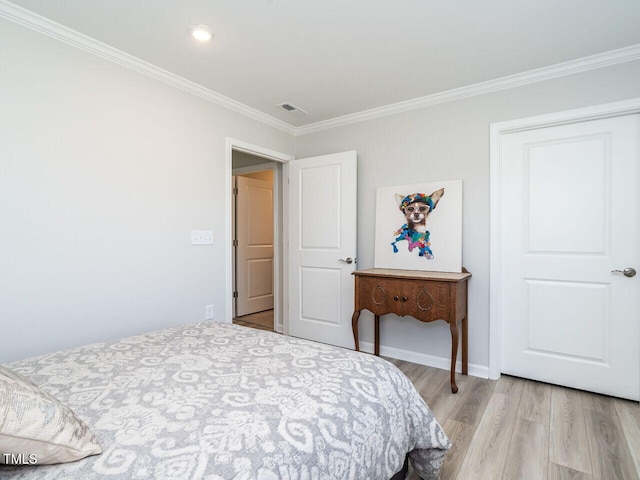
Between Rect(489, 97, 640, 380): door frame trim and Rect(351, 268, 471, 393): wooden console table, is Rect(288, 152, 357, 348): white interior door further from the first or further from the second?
Rect(489, 97, 640, 380): door frame trim

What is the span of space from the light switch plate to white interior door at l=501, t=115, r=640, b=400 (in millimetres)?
2429

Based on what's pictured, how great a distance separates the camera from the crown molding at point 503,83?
7.57 feet

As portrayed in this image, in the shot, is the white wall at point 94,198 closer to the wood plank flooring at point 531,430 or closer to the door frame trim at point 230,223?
the door frame trim at point 230,223

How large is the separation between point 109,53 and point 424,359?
3366mm

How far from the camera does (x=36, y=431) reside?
2.58ft

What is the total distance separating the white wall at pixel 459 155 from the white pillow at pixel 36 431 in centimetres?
271

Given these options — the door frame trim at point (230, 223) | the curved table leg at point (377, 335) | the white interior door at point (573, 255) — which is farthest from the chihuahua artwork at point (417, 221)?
the door frame trim at point (230, 223)

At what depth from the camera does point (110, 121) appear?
7.52 feet

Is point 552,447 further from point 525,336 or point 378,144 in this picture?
point 378,144

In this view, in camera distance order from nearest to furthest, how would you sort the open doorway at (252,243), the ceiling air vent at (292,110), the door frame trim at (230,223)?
the door frame trim at (230,223) < the ceiling air vent at (292,110) < the open doorway at (252,243)

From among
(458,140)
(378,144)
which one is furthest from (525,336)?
(378,144)

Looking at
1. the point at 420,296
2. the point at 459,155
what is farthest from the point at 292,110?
the point at 420,296

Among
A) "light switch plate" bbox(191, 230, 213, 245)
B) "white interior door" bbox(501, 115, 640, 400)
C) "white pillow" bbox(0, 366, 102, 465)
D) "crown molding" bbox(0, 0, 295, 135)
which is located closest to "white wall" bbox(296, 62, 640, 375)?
"white interior door" bbox(501, 115, 640, 400)

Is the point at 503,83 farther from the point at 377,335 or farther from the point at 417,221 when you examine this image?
the point at 377,335
